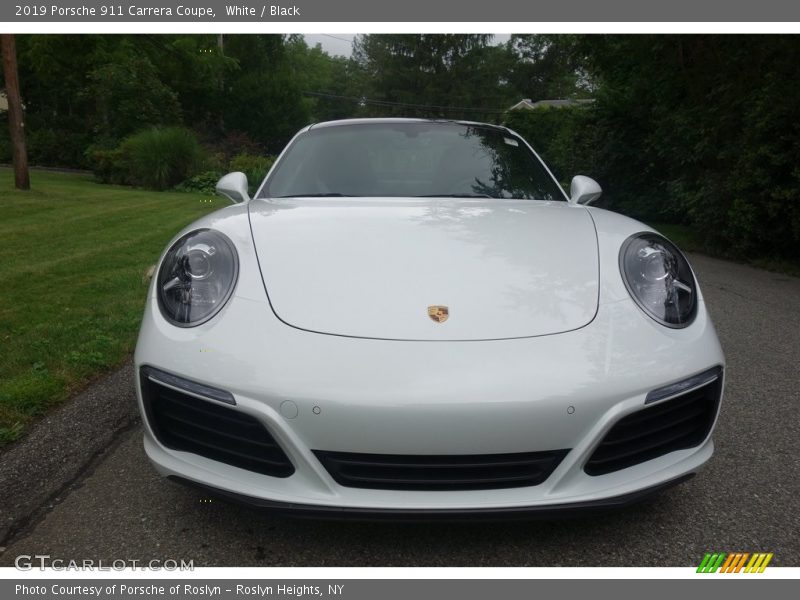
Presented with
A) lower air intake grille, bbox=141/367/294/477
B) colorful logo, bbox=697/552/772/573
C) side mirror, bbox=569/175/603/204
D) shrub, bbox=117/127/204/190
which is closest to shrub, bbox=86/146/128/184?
shrub, bbox=117/127/204/190

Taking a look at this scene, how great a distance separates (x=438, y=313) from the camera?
1.87m

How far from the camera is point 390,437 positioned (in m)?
1.64

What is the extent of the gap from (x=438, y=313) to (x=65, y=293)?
4.11m

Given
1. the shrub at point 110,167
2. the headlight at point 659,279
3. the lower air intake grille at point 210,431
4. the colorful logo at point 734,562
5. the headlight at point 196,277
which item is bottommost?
the shrub at point 110,167

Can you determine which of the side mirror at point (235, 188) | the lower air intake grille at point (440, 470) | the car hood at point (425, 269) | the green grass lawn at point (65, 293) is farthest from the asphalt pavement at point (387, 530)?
the side mirror at point (235, 188)

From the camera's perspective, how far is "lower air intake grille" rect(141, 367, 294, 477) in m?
1.74

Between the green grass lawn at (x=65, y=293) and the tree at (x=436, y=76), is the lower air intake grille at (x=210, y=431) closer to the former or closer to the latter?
the green grass lawn at (x=65, y=293)

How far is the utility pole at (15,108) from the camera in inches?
480

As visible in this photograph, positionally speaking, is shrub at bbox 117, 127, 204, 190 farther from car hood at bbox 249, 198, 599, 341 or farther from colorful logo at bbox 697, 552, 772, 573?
colorful logo at bbox 697, 552, 772, 573

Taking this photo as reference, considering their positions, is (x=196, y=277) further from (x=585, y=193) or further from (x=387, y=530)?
(x=585, y=193)

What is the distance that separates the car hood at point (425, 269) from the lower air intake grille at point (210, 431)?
310mm

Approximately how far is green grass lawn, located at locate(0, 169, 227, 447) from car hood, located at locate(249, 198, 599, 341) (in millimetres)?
1457

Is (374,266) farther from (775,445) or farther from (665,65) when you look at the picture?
(665,65)

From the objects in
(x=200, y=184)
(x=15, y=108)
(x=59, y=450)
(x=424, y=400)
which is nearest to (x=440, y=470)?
(x=424, y=400)
